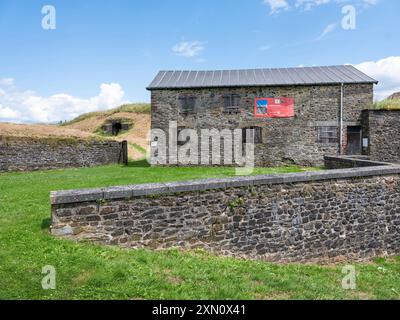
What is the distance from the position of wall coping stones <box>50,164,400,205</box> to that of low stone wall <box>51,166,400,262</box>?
Answer: 19 millimetres

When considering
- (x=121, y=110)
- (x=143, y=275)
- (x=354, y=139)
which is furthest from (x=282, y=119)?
(x=121, y=110)

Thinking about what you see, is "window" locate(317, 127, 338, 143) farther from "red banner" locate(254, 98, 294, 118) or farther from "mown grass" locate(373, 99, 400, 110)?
"mown grass" locate(373, 99, 400, 110)

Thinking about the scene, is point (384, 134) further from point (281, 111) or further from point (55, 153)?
point (55, 153)

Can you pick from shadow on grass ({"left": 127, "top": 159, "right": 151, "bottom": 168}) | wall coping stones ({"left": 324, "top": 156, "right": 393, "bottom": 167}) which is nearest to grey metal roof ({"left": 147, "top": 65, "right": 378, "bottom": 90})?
shadow on grass ({"left": 127, "top": 159, "right": 151, "bottom": 168})

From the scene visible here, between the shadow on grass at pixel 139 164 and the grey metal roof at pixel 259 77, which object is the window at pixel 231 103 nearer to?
the grey metal roof at pixel 259 77

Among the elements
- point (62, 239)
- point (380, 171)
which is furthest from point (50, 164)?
point (380, 171)

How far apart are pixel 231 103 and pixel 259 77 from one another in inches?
121

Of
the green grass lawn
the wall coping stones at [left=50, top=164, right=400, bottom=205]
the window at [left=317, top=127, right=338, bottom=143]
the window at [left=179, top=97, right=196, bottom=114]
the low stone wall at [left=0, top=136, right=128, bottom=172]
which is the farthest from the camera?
the window at [left=179, top=97, right=196, bottom=114]

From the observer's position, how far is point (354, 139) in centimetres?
1978

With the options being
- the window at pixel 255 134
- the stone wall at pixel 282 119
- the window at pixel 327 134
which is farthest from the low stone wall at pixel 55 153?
the window at pixel 327 134

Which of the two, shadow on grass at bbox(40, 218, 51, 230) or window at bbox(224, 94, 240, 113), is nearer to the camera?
shadow on grass at bbox(40, 218, 51, 230)

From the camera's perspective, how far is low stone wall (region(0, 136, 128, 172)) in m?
18.6

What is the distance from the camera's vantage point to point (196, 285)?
5141 millimetres

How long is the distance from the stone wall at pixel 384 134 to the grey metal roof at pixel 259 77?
227cm
